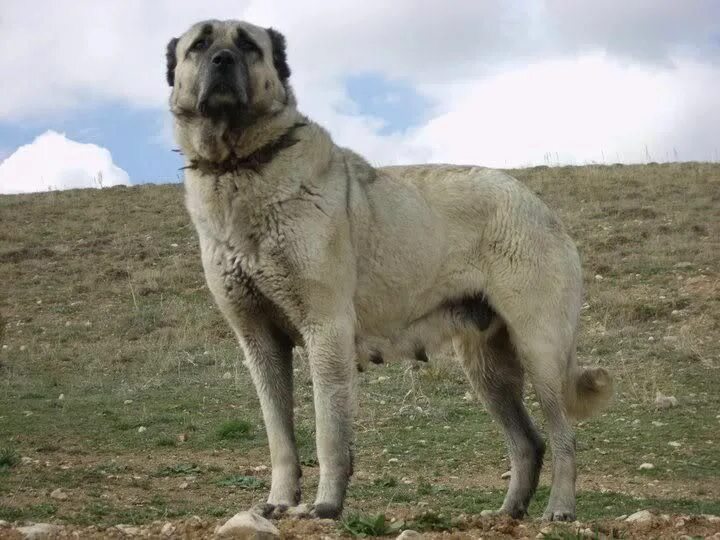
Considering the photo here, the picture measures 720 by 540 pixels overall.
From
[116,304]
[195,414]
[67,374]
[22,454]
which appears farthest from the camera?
[116,304]

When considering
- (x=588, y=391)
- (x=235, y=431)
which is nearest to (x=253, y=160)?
(x=588, y=391)

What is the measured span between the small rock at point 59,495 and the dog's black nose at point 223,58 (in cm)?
294

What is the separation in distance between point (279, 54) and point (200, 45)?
0.42 meters

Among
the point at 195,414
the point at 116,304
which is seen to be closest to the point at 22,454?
the point at 195,414

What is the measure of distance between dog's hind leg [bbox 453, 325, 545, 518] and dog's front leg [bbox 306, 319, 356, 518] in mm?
1156

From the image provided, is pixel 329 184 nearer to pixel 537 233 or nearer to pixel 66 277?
pixel 537 233

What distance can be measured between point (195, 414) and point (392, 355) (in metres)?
4.66

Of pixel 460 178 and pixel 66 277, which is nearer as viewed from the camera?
pixel 460 178

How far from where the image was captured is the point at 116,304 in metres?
16.0

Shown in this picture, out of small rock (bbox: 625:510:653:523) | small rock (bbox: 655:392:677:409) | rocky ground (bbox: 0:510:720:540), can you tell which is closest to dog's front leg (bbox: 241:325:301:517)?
rocky ground (bbox: 0:510:720:540)

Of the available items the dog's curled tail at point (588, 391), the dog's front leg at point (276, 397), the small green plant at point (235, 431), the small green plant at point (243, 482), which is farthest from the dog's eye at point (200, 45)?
the small green plant at point (235, 431)

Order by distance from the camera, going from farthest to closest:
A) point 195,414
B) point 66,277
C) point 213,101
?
point 66,277 < point 195,414 < point 213,101

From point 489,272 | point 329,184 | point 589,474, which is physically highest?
point 329,184

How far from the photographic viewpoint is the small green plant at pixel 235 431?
28.4 ft
